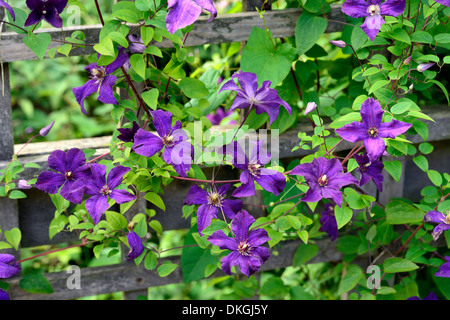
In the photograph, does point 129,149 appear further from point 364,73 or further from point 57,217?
point 364,73

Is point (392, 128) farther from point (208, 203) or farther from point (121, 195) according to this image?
point (121, 195)

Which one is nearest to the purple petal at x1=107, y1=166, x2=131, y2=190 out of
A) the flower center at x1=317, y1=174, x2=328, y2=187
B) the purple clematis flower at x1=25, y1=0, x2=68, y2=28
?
the purple clematis flower at x1=25, y1=0, x2=68, y2=28

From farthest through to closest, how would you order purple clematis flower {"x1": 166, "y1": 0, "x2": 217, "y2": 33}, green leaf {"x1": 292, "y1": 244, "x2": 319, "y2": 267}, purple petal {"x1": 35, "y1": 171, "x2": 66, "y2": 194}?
green leaf {"x1": 292, "y1": 244, "x2": 319, "y2": 267} → purple petal {"x1": 35, "y1": 171, "x2": 66, "y2": 194} → purple clematis flower {"x1": 166, "y1": 0, "x2": 217, "y2": 33}

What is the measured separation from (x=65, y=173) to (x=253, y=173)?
0.41 m

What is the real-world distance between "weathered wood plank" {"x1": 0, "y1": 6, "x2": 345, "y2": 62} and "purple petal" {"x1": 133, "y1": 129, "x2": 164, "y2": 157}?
0.27 meters

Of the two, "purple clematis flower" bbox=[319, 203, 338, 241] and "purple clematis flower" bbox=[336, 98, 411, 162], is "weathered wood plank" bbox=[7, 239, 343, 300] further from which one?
"purple clematis flower" bbox=[336, 98, 411, 162]

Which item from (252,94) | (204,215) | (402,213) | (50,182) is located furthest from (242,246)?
(402,213)

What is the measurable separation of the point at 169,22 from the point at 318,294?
1293 millimetres

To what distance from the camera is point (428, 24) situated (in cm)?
125

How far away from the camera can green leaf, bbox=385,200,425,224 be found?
4.63 ft

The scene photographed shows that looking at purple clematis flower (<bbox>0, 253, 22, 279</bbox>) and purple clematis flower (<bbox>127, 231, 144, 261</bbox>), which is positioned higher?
purple clematis flower (<bbox>127, 231, 144, 261</bbox>)

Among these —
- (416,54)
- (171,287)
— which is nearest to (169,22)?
(416,54)

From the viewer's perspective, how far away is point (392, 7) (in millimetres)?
1099

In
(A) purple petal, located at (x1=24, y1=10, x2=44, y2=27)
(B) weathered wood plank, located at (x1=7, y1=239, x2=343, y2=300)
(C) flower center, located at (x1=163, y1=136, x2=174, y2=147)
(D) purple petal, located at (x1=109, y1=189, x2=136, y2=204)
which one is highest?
(A) purple petal, located at (x1=24, y1=10, x2=44, y2=27)
